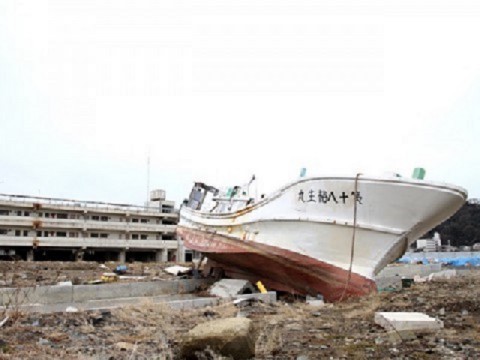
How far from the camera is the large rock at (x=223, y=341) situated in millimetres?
4250

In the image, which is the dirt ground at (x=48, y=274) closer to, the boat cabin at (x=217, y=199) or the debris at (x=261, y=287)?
Answer: the boat cabin at (x=217, y=199)

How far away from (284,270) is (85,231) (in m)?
32.8

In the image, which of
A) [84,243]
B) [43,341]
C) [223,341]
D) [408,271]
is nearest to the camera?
[223,341]

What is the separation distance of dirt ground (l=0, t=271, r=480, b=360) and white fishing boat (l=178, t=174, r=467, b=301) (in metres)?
1.65

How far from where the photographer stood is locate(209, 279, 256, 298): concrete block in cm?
1198

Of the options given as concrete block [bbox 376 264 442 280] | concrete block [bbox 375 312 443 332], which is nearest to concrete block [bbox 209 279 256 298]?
concrete block [bbox 375 312 443 332]

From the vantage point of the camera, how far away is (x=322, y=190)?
1064cm

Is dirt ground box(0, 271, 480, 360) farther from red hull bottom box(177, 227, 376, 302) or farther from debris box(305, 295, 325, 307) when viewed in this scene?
red hull bottom box(177, 227, 376, 302)

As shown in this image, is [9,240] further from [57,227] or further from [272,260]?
[272,260]

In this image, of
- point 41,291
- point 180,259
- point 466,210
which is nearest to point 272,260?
point 41,291

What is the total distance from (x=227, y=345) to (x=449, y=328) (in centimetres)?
321

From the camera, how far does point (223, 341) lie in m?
4.26

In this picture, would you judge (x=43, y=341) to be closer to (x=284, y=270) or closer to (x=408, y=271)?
(x=284, y=270)

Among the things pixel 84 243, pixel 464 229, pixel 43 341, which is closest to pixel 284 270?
pixel 43 341
